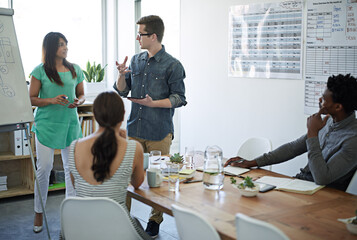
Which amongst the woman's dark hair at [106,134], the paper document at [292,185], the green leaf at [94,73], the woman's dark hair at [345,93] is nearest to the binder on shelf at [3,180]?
the green leaf at [94,73]

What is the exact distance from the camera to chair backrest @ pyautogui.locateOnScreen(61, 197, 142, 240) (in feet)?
6.62

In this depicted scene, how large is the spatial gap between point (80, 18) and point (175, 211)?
14.5ft

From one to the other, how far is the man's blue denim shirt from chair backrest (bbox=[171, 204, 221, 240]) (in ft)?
4.91

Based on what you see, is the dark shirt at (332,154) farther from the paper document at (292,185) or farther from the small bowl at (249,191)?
the small bowl at (249,191)

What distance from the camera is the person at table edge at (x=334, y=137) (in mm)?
2461

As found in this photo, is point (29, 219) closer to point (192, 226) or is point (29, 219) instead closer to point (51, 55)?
point (51, 55)

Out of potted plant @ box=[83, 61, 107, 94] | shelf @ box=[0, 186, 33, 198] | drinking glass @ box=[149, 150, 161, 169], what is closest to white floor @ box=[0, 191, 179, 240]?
shelf @ box=[0, 186, 33, 198]

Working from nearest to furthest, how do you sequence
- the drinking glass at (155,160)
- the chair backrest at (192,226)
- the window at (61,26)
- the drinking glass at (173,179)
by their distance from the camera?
the chair backrest at (192,226) < the drinking glass at (173,179) < the drinking glass at (155,160) < the window at (61,26)

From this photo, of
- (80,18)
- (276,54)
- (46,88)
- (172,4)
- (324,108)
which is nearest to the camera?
(324,108)

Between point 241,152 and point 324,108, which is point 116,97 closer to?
point 324,108

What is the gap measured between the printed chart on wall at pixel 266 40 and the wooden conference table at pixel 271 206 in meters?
1.55

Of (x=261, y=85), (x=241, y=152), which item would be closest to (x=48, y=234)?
(x=241, y=152)

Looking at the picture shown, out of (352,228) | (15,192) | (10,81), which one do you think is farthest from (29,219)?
(352,228)

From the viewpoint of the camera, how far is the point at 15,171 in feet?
15.6
